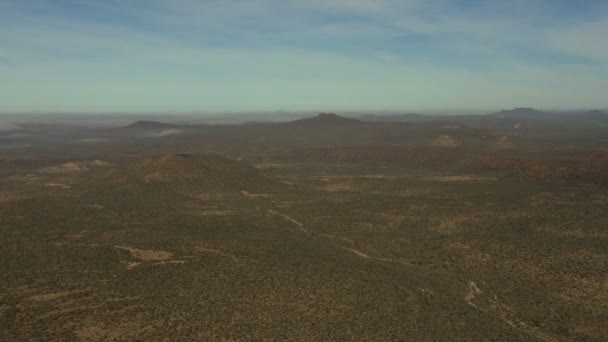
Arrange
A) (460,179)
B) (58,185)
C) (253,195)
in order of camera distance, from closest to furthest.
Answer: (253,195), (58,185), (460,179)

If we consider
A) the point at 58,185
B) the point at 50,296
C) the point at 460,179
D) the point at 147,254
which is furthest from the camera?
the point at 460,179

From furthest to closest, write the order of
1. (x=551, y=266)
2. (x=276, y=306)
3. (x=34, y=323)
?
(x=551, y=266), (x=276, y=306), (x=34, y=323)

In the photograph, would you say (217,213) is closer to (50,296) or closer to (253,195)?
(253,195)

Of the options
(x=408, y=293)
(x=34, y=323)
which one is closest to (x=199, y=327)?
(x=34, y=323)

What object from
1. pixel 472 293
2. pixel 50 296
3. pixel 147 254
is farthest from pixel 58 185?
pixel 472 293

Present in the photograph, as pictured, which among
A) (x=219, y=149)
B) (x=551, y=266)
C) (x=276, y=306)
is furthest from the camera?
(x=219, y=149)

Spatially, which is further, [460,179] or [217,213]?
[460,179]

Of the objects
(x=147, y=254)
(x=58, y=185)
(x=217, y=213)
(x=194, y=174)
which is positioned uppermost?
(x=194, y=174)

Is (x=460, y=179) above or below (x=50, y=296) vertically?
above

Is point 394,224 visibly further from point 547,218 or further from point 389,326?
point 389,326
